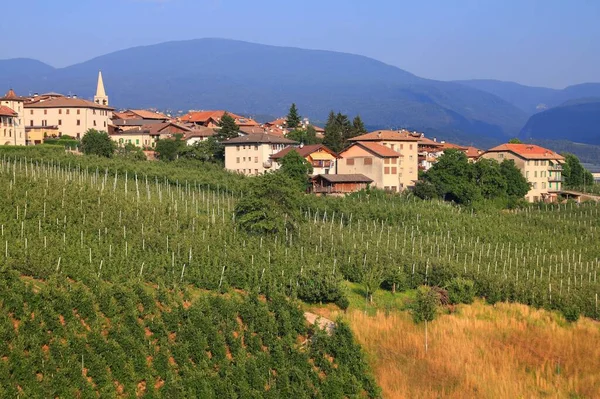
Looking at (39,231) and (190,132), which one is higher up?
(190,132)

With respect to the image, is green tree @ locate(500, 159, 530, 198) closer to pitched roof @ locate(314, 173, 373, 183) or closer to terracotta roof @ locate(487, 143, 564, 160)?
terracotta roof @ locate(487, 143, 564, 160)

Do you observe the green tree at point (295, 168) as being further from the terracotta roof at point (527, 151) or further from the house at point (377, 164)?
the terracotta roof at point (527, 151)

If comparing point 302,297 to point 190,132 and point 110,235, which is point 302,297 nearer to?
point 110,235

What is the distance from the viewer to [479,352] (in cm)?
2331

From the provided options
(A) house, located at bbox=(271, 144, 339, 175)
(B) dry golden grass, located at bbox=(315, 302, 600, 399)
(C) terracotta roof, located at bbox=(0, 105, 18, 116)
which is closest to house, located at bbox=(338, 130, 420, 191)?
(A) house, located at bbox=(271, 144, 339, 175)

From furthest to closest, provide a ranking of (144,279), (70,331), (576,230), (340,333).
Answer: (576,230), (144,279), (340,333), (70,331)

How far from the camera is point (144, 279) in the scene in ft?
82.2

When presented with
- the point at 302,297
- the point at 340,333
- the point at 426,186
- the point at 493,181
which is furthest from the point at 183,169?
the point at 340,333

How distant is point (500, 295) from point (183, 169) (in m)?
27.0

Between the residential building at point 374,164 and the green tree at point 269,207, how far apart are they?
73.2 feet

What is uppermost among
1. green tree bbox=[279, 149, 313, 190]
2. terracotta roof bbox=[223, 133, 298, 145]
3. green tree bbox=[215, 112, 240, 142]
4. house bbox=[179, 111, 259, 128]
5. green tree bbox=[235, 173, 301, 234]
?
house bbox=[179, 111, 259, 128]

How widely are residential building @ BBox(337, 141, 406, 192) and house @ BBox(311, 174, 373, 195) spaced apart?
154 cm

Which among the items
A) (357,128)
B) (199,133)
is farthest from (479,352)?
(357,128)

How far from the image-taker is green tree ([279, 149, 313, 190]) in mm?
51688
